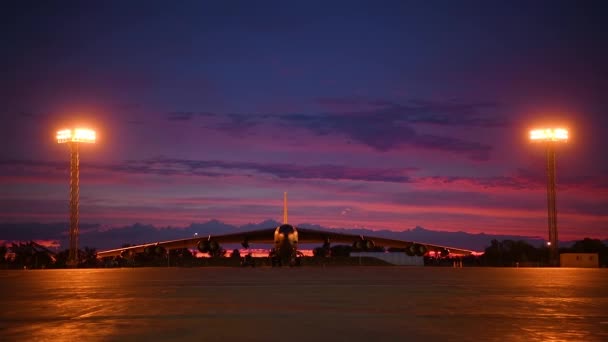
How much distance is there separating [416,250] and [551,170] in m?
13.0

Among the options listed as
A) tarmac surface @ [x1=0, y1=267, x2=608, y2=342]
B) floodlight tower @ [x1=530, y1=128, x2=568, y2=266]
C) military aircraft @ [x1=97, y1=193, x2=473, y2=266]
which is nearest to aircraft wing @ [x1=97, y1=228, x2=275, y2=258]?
military aircraft @ [x1=97, y1=193, x2=473, y2=266]

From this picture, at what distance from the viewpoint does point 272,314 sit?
1038cm

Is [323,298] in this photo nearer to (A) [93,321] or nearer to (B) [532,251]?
(A) [93,321]

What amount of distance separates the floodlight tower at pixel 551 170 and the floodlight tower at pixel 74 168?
129 ft

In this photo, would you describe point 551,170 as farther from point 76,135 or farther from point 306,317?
point 306,317

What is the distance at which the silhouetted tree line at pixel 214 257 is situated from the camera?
66806 mm

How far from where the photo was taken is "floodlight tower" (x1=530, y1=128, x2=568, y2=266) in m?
50.8

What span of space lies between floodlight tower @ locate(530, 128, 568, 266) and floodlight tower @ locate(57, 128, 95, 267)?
39237mm

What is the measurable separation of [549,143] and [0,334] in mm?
52385

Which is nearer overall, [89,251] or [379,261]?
[379,261]

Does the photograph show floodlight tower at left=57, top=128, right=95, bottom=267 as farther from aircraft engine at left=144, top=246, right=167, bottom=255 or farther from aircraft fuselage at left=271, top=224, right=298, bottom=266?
aircraft fuselage at left=271, top=224, right=298, bottom=266

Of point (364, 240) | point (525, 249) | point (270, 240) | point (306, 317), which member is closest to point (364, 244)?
point (364, 240)

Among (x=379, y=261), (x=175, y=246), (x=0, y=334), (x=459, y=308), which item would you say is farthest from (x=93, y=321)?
(x=379, y=261)

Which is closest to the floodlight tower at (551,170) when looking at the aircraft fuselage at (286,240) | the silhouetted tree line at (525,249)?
the aircraft fuselage at (286,240)
